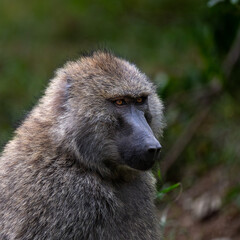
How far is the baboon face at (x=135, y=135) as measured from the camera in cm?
414

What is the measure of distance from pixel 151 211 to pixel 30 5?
8604 millimetres

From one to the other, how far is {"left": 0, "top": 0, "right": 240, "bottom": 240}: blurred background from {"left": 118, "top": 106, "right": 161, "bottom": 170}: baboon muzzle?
2.15 ft

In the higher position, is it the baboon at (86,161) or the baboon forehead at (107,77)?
the baboon forehead at (107,77)

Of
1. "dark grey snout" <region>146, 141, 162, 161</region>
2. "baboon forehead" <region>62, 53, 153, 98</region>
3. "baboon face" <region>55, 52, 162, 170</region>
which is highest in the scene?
"baboon forehead" <region>62, 53, 153, 98</region>

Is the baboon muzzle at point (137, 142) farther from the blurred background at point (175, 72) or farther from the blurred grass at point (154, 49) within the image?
the blurred grass at point (154, 49)

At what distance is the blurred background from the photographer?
665 cm

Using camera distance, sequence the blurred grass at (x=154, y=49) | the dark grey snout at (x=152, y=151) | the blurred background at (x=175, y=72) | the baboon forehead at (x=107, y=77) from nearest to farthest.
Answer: the dark grey snout at (x=152, y=151) < the baboon forehead at (x=107, y=77) < the blurred background at (x=175, y=72) < the blurred grass at (x=154, y=49)

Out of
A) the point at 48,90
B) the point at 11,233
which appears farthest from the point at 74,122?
the point at 11,233

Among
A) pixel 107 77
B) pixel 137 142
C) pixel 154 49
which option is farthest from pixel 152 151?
pixel 154 49

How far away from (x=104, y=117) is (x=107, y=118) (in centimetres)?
2

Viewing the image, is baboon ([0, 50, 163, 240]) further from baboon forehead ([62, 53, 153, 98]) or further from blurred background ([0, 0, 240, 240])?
blurred background ([0, 0, 240, 240])

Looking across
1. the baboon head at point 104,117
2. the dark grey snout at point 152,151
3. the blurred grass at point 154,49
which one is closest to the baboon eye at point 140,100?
the baboon head at point 104,117

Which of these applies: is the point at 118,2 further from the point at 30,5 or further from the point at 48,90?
the point at 48,90

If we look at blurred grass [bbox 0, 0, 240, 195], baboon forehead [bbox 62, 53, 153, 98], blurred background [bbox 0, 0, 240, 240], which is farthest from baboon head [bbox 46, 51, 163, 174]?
blurred grass [bbox 0, 0, 240, 195]
